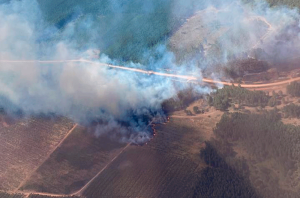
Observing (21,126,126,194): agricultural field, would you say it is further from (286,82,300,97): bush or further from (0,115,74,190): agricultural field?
(286,82,300,97): bush

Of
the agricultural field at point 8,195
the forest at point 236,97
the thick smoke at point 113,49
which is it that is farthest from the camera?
the thick smoke at point 113,49

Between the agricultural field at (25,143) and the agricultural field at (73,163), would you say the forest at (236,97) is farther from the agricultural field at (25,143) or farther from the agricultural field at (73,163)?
the agricultural field at (25,143)

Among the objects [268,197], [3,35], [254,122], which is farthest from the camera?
[3,35]

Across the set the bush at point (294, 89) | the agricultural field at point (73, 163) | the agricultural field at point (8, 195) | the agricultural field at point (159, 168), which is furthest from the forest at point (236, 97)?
the agricultural field at point (8, 195)

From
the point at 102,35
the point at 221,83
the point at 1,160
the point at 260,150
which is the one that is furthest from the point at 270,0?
the point at 1,160

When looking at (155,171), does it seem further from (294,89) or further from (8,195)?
(294,89)

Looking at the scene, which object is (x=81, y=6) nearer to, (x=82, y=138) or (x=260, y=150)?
(x=82, y=138)

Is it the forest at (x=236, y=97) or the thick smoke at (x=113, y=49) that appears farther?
the thick smoke at (x=113, y=49)
